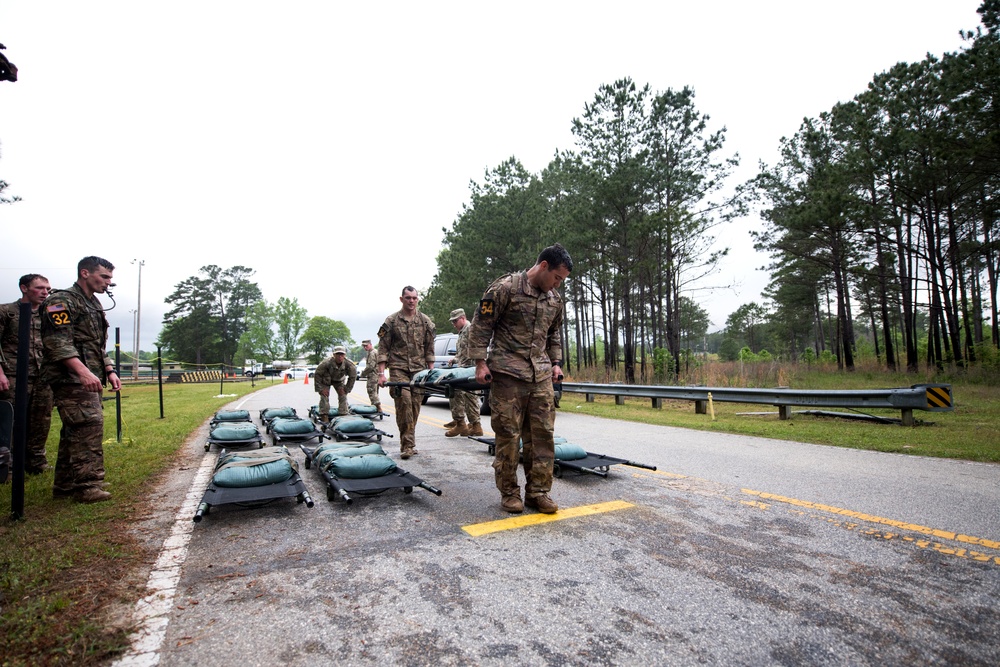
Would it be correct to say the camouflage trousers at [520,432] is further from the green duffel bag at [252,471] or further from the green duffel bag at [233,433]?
the green duffel bag at [233,433]

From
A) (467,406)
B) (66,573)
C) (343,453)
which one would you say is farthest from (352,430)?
(66,573)

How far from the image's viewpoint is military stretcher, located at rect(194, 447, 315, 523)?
151 inches

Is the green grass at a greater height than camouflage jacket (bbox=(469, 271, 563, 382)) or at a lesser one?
lesser

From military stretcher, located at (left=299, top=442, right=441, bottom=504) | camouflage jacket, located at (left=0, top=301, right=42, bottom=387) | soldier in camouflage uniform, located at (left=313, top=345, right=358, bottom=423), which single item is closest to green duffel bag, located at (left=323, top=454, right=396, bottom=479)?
military stretcher, located at (left=299, top=442, right=441, bottom=504)

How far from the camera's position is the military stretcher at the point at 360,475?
423cm

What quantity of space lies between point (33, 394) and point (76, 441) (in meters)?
1.91

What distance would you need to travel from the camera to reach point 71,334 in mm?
4383

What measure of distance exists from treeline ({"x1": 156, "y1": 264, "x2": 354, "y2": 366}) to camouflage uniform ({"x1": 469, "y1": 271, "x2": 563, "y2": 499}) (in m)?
80.9

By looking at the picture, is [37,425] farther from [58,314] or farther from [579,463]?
[579,463]

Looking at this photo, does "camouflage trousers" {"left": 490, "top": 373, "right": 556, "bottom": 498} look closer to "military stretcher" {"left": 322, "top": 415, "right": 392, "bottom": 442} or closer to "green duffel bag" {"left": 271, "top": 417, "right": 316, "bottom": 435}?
"military stretcher" {"left": 322, "top": 415, "right": 392, "bottom": 442}

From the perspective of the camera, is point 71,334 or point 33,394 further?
point 33,394

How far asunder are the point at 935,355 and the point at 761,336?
64.4 m

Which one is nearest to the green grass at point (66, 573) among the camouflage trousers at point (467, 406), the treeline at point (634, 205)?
the camouflage trousers at point (467, 406)

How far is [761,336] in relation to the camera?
280ft
